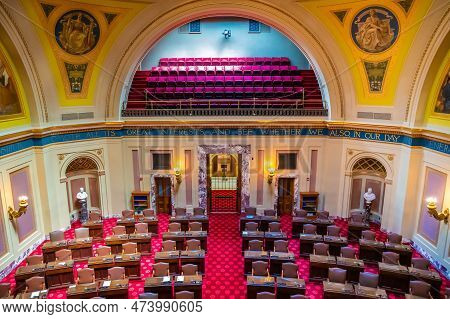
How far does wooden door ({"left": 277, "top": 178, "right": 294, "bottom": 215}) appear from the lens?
1552cm

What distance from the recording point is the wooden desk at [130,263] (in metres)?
10.4

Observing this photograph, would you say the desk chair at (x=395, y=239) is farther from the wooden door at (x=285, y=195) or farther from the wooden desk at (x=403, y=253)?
the wooden door at (x=285, y=195)

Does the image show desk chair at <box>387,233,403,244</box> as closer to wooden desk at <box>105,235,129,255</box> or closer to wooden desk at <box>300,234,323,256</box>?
wooden desk at <box>300,234,323,256</box>

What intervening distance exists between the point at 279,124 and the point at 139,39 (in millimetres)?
6443

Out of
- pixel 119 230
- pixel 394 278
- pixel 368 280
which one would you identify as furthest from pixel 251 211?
pixel 394 278

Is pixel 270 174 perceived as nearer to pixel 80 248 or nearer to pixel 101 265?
pixel 101 265

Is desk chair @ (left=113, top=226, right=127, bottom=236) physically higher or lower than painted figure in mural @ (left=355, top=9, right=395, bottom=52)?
lower

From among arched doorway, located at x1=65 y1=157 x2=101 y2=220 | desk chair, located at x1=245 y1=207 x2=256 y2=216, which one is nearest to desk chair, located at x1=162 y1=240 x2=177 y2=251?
desk chair, located at x1=245 y1=207 x2=256 y2=216

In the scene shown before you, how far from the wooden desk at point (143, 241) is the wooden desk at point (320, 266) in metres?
5.31

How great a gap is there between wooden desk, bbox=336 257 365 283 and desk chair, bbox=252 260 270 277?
209 centimetres

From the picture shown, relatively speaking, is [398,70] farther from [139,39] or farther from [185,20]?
[139,39]

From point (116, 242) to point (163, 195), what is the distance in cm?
427

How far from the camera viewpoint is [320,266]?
1046cm

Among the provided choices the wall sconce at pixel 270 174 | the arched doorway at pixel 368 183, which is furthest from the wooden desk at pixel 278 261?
the arched doorway at pixel 368 183
